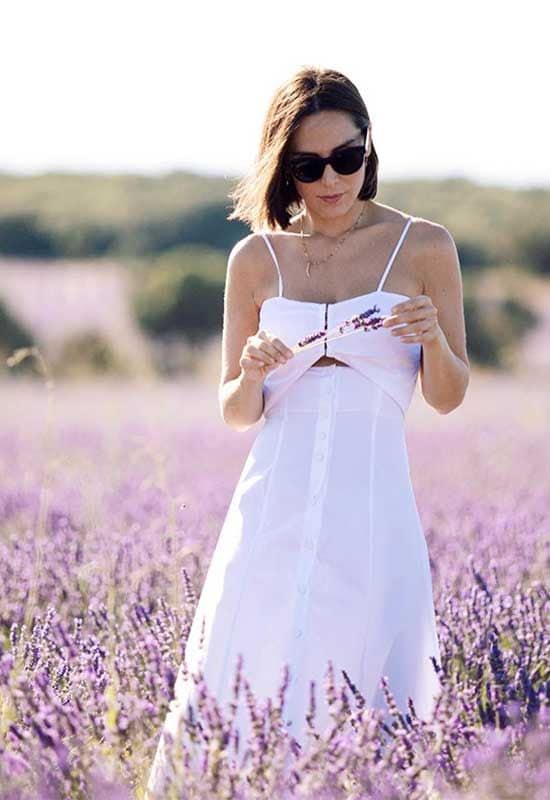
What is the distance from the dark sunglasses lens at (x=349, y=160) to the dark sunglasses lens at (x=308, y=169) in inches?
1.4

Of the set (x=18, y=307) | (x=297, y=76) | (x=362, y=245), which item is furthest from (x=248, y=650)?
(x=18, y=307)

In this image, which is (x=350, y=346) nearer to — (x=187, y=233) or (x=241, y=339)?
(x=241, y=339)

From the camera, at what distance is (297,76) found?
2.72m

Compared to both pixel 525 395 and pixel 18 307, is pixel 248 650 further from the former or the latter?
pixel 18 307

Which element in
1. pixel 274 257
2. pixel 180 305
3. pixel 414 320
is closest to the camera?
pixel 414 320

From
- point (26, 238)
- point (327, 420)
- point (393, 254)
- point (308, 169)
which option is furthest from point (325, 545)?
point (26, 238)

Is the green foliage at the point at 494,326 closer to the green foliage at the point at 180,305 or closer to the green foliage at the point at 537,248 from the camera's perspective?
the green foliage at the point at 180,305

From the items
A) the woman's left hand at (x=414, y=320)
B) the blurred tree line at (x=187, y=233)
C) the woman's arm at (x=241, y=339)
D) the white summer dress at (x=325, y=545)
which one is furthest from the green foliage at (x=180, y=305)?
the woman's left hand at (x=414, y=320)

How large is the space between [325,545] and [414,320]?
0.44 metres

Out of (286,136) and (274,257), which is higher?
(286,136)

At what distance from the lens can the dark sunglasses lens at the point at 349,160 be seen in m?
2.63

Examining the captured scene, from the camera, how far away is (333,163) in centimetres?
265

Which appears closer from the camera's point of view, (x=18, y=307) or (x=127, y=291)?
(x=18, y=307)

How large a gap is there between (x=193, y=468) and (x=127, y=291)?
24442 mm
